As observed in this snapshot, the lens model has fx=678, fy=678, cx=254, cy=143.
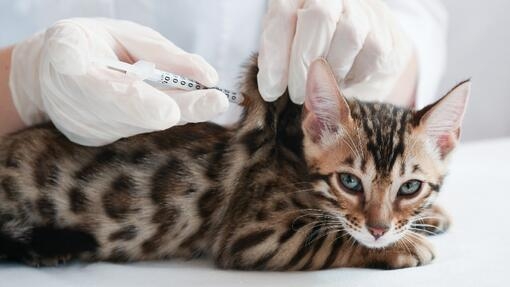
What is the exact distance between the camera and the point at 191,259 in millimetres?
1034

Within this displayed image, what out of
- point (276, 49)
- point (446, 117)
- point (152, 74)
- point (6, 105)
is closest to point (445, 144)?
point (446, 117)

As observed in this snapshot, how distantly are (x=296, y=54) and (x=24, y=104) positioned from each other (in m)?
0.46

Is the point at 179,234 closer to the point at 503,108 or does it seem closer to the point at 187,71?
the point at 187,71

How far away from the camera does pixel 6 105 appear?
1114 millimetres

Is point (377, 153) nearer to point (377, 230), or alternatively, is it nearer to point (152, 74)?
point (377, 230)

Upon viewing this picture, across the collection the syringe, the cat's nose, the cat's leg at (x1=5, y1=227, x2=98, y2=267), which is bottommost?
the cat's leg at (x1=5, y1=227, x2=98, y2=267)

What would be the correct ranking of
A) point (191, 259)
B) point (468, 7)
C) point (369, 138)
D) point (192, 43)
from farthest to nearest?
point (468, 7) → point (192, 43) → point (191, 259) → point (369, 138)

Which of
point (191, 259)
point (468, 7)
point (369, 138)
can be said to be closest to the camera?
point (369, 138)

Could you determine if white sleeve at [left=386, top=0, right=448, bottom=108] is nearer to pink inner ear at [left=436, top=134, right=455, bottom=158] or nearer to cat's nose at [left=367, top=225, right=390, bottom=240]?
pink inner ear at [left=436, top=134, right=455, bottom=158]

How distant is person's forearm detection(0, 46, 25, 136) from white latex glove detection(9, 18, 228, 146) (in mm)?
33

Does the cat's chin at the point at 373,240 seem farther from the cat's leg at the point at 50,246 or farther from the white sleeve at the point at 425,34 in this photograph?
the white sleeve at the point at 425,34

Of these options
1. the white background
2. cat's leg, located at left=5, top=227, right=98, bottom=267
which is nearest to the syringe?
cat's leg, located at left=5, top=227, right=98, bottom=267

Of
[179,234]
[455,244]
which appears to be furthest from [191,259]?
[455,244]

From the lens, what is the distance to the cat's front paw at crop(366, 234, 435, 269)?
964mm
